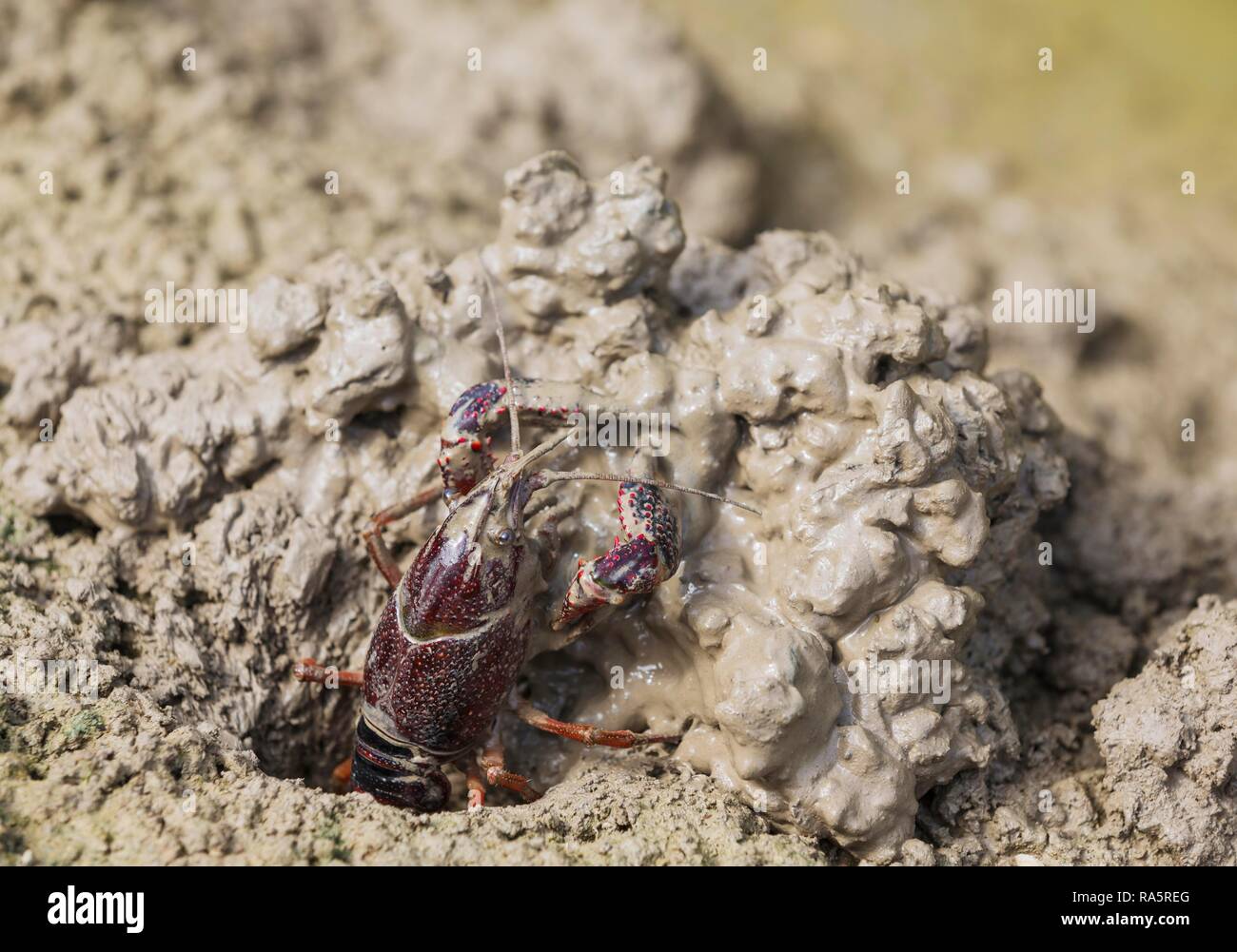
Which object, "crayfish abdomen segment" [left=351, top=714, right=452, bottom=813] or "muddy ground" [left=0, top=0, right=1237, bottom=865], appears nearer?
"muddy ground" [left=0, top=0, right=1237, bottom=865]

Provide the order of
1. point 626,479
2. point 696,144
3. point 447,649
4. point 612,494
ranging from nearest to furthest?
point 626,479 < point 447,649 < point 612,494 < point 696,144

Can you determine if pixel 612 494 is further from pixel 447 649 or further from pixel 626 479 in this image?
pixel 447 649

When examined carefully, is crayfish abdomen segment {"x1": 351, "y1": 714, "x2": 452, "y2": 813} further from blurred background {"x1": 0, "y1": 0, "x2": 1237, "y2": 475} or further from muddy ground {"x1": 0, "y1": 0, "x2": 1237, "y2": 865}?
blurred background {"x1": 0, "y1": 0, "x2": 1237, "y2": 475}

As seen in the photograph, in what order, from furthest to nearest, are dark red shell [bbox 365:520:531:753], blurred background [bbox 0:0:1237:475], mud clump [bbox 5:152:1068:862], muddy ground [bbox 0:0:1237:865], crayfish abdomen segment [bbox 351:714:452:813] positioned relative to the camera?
blurred background [bbox 0:0:1237:475]
crayfish abdomen segment [bbox 351:714:452:813]
dark red shell [bbox 365:520:531:753]
mud clump [bbox 5:152:1068:862]
muddy ground [bbox 0:0:1237:865]

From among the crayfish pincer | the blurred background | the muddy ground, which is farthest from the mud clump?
the blurred background

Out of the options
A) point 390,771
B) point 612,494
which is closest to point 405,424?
point 612,494
